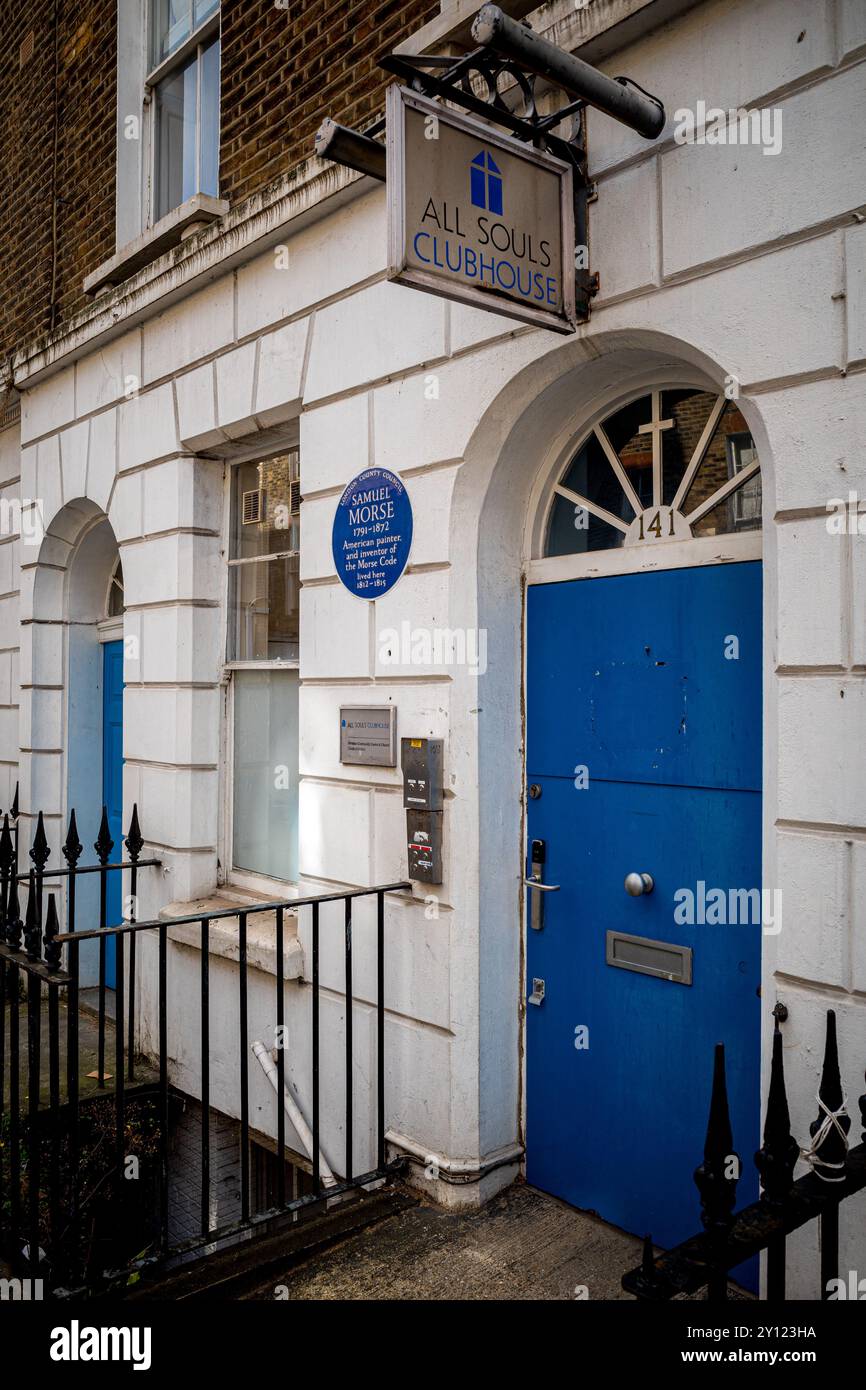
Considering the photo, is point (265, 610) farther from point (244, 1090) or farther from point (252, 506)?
point (244, 1090)

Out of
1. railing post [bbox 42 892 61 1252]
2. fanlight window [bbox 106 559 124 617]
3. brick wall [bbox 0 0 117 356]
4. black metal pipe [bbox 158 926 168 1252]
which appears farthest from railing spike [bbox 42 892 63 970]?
brick wall [bbox 0 0 117 356]

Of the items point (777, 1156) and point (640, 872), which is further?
point (640, 872)

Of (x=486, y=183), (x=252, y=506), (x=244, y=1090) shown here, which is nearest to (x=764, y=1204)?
(x=244, y=1090)

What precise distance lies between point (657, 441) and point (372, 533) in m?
1.29

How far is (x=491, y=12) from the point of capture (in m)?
2.55

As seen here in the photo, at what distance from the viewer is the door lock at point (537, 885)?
3857mm

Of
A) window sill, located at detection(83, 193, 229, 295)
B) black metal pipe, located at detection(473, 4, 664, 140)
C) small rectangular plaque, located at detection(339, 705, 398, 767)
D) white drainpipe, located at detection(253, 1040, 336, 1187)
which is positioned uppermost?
window sill, located at detection(83, 193, 229, 295)

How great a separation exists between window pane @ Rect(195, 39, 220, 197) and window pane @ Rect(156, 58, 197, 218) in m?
0.13

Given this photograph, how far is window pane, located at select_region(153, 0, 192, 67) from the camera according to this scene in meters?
6.13

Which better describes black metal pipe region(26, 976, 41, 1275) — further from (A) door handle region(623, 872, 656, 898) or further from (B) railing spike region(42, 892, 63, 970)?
(A) door handle region(623, 872, 656, 898)

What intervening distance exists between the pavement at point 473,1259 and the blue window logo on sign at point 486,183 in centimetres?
343

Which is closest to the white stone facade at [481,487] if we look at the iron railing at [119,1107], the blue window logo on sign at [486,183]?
the iron railing at [119,1107]

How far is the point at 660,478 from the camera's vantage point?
11.5 ft

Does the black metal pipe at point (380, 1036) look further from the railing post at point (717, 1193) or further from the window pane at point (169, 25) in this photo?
the window pane at point (169, 25)
